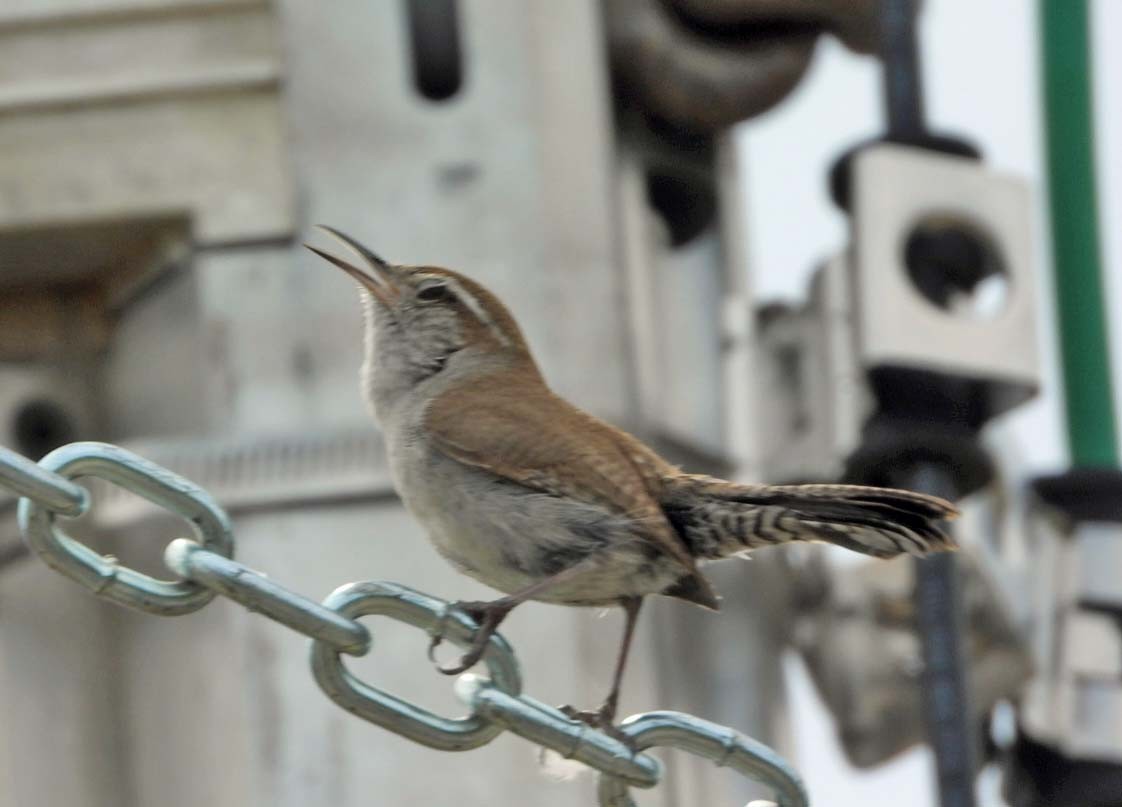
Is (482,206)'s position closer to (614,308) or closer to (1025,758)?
(614,308)

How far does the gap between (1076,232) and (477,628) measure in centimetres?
364

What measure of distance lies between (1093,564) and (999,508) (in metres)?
0.42

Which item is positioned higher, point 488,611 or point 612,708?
point 488,611

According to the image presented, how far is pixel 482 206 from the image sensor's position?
591cm

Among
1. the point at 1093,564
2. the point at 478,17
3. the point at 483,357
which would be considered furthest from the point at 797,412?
the point at 483,357

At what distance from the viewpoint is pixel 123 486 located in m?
2.62

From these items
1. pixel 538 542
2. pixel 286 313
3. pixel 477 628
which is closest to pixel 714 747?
pixel 477 628

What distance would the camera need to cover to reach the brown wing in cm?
333

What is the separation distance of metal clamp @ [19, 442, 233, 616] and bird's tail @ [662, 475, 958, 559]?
77 centimetres

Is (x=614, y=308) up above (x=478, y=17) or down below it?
below

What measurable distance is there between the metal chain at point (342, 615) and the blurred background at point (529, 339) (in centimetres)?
252

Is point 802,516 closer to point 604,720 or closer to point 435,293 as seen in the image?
point 604,720

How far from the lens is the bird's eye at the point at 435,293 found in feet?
12.0

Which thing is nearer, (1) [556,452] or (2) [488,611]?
(2) [488,611]
